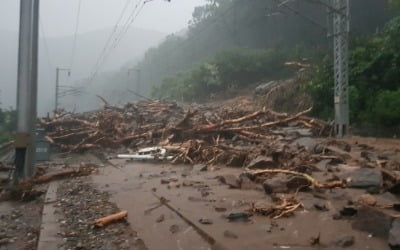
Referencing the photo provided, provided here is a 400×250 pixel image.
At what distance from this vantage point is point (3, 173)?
1280 centimetres

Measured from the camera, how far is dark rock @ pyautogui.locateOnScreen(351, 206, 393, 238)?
461 cm

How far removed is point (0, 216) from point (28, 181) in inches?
111

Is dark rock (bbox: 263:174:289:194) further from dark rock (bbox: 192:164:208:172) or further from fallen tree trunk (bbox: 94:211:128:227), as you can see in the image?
dark rock (bbox: 192:164:208:172)

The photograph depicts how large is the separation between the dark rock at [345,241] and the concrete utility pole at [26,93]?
8.17 metres

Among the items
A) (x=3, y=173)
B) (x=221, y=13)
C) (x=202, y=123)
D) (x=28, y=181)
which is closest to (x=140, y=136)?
(x=202, y=123)

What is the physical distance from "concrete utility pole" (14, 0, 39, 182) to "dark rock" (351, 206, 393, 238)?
8.12 meters

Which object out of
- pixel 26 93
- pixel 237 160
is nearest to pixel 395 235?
pixel 237 160

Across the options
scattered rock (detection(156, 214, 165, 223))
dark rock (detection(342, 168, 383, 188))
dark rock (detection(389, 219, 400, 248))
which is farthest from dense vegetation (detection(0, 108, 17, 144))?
dark rock (detection(389, 219, 400, 248))

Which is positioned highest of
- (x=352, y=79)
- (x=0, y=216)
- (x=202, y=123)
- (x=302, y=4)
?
(x=302, y=4)

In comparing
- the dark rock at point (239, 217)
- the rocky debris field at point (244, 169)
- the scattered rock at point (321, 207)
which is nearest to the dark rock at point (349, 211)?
the rocky debris field at point (244, 169)

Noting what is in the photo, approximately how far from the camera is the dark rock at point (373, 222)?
461 cm

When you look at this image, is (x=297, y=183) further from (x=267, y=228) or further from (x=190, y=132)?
(x=190, y=132)

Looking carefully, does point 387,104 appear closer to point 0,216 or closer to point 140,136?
point 140,136

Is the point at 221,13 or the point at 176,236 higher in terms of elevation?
the point at 221,13
